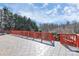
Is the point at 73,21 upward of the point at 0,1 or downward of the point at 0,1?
downward

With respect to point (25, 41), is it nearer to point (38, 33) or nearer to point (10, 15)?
point (38, 33)

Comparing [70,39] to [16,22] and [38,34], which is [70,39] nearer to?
[38,34]

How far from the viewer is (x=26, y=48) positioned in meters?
1.97

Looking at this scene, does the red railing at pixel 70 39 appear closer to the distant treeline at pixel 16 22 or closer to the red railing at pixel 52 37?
the red railing at pixel 52 37

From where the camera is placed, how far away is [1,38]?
78.5 inches

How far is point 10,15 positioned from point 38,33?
0.89ft

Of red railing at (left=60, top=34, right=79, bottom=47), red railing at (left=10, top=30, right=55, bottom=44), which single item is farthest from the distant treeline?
red railing at (left=60, top=34, right=79, bottom=47)

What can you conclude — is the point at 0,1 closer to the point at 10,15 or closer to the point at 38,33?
the point at 10,15

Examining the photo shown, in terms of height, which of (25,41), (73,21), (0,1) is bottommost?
(25,41)

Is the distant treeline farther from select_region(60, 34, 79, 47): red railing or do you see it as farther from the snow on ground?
select_region(60, 34, 79, 47): red railing

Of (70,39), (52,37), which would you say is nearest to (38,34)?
(52,37)

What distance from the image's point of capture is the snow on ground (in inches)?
76.6

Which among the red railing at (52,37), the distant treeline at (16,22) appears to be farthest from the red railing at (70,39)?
the distant treeline at (16,22)

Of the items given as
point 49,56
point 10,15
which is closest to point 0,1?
point 10,15
